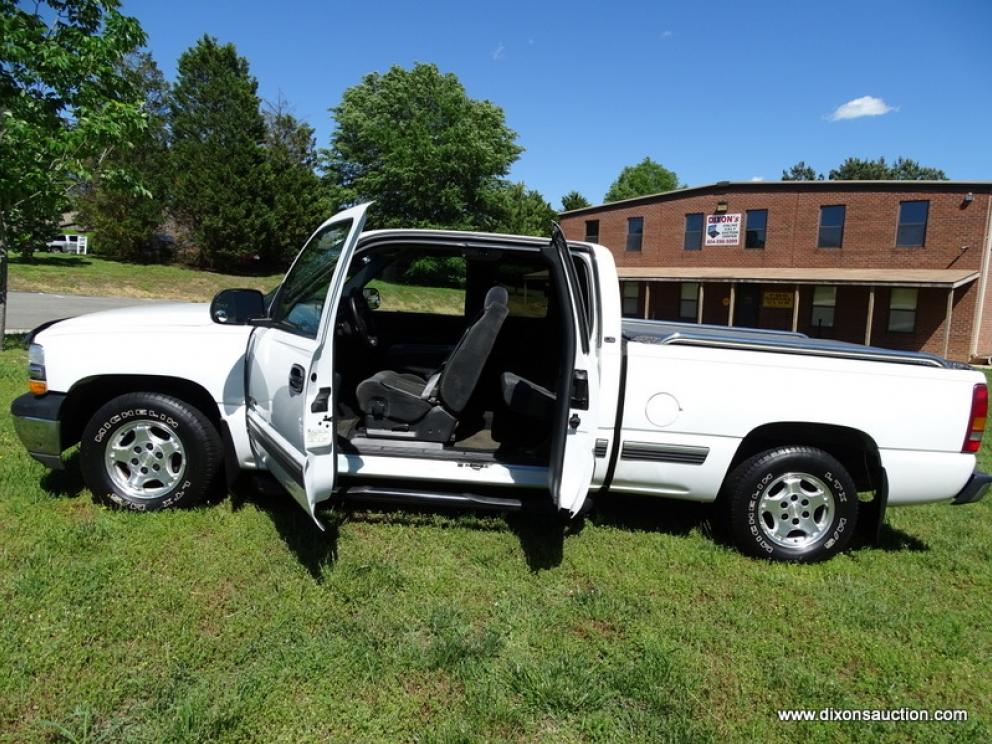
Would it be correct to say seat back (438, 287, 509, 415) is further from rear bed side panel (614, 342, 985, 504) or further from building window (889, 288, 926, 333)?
building window (889, 288, 926, 333)

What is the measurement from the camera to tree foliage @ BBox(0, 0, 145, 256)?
915 cm

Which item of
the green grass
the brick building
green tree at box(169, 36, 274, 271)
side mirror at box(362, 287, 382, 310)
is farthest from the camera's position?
green tree at box(169, 36, 274, 271)

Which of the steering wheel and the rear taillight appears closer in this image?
the rear taillight

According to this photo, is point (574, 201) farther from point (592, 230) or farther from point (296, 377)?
point (296, 377)

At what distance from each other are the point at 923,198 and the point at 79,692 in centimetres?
2611

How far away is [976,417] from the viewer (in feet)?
12.4

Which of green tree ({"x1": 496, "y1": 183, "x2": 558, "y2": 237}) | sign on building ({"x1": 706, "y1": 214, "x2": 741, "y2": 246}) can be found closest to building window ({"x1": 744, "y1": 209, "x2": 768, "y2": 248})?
sign on building ({"x1": 706, "y1": 214, "x2": 741, "y2": 246})

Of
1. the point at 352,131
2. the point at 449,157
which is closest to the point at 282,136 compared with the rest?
the point at 352,131

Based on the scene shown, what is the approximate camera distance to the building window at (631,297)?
99.3 ft

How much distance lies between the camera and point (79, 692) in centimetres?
258

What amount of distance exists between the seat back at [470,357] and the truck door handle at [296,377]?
107cm

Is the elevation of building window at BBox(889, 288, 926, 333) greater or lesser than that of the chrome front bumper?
greater

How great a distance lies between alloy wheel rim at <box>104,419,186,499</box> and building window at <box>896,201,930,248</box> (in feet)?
82.0

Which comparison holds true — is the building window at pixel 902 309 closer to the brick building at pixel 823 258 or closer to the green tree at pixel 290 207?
the brick building at pixel 823 258
